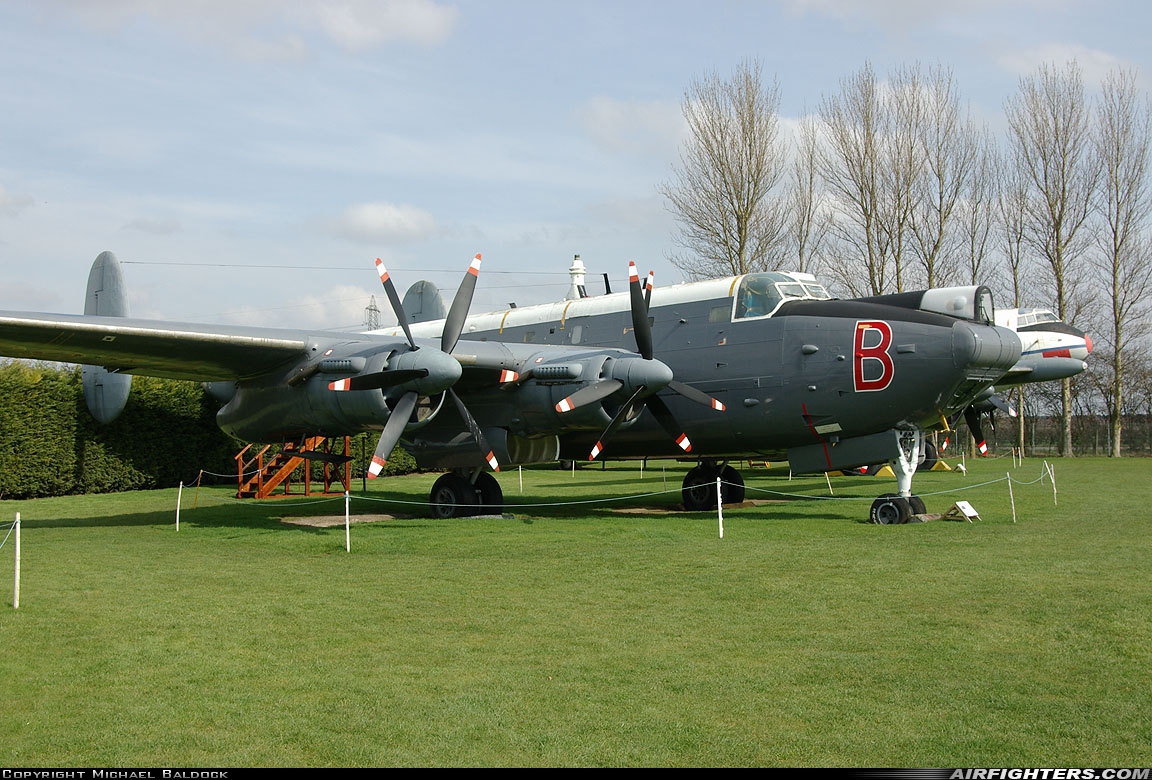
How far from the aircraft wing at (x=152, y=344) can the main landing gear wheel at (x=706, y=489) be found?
7746 mm

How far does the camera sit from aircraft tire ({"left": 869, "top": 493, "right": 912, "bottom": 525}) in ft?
53.3

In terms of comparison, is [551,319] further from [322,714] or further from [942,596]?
[322,714]

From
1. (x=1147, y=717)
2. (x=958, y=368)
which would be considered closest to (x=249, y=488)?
(x=958, y=368)

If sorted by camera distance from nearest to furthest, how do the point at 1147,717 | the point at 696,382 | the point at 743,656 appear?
1. the point at 1147,717
2. the point at 743,656
3. the point at 696,382

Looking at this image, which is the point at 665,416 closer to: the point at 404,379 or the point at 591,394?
the point at 591,394

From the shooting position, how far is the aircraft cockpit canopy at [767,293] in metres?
16.9

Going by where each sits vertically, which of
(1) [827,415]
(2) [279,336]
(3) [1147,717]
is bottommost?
(3) [1147,717]

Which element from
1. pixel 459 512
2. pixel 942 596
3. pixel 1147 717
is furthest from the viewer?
pixel 459 512

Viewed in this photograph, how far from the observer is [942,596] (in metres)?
9.42

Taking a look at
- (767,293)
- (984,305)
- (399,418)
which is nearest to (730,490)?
(767,293)

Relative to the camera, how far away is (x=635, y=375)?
1605cm

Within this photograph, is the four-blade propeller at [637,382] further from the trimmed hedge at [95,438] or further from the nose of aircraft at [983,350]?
the trimmed hedge at [95,438]

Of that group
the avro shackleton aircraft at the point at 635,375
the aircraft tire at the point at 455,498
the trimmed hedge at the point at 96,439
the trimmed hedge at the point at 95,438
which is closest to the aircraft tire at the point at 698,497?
the avro shackleton aircraft at the point at 635,375

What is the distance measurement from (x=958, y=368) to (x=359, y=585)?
32.2 feet
